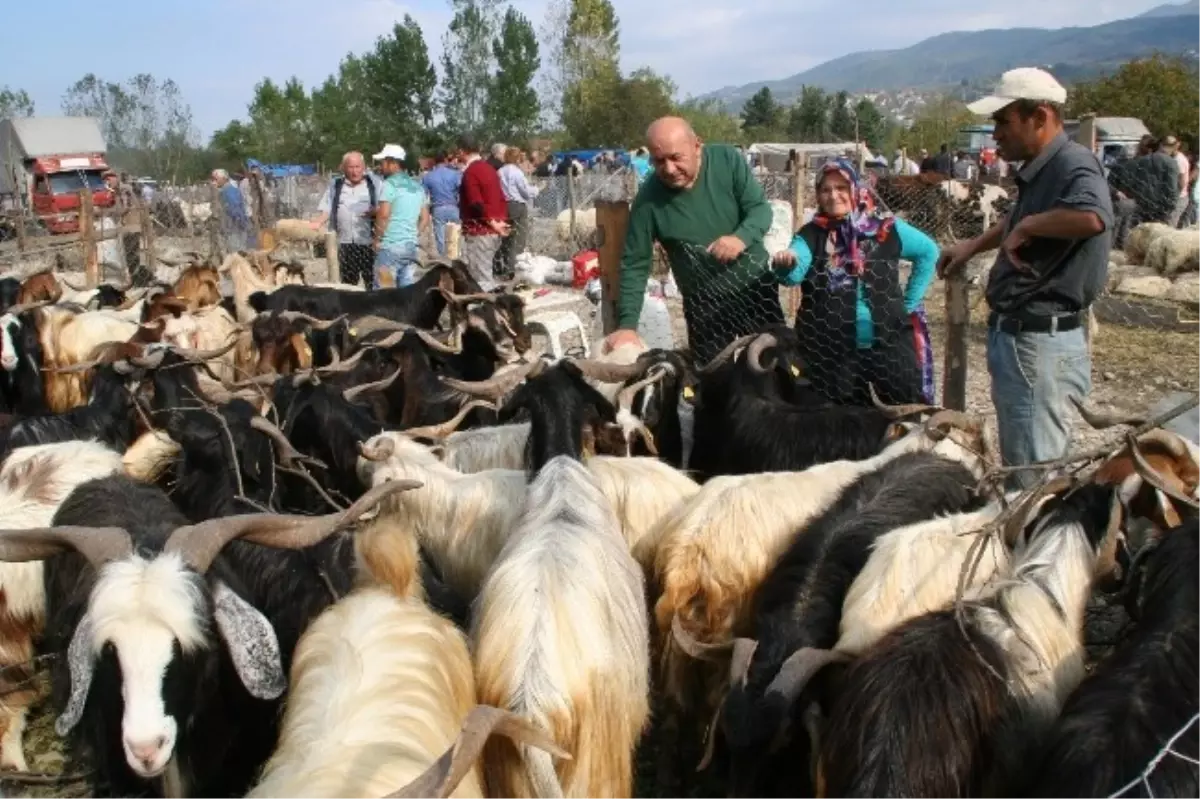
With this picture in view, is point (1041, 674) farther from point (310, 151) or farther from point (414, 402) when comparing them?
point (310, 151)

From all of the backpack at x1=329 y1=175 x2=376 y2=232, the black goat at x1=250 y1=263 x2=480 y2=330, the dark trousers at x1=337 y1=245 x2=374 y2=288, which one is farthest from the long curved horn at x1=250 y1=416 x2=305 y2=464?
the dark trousers at x1=337 y1=245 x2=374 y2=288

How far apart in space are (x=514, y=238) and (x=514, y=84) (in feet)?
176

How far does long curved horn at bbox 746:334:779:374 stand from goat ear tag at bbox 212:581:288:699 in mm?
2944

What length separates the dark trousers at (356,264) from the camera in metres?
11.6

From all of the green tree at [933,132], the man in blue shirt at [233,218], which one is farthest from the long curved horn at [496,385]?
the green tree at [933,132]

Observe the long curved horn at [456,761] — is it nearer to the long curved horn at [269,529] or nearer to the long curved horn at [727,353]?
the long curved horn at [269,529]

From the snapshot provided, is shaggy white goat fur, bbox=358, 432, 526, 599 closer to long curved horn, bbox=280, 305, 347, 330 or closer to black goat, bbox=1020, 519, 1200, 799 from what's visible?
black goat, bbox=1020, 519, 1200, 799

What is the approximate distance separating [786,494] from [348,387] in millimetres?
3346

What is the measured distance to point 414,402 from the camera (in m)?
6.67

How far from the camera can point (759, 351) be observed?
5492mm

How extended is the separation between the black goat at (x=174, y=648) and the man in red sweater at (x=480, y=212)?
8.07 metres

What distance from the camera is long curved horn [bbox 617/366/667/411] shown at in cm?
530

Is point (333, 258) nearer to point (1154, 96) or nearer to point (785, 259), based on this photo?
point (785, 259)

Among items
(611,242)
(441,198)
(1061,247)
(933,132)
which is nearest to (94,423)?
(611,242)
